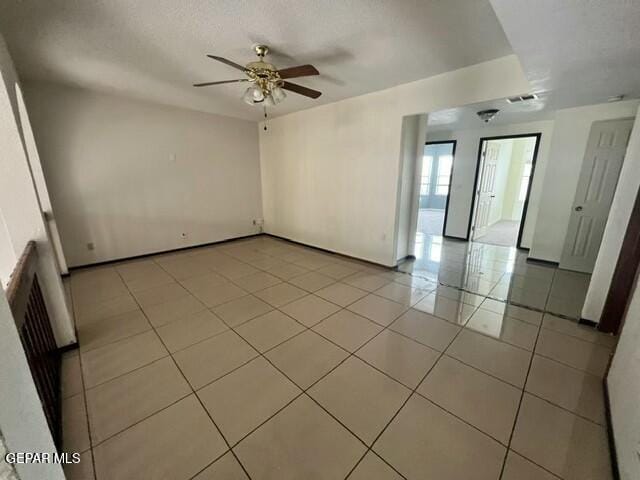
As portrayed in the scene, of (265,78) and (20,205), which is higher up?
(265,78)

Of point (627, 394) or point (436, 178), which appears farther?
point (436, 178)

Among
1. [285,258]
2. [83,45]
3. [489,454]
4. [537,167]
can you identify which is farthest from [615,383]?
[83,45]

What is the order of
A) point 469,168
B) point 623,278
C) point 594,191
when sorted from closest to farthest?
point 623,278 → point 594,191 → point 469,168

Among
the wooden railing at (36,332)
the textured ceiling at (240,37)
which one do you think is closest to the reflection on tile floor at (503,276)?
the textured ceiling at (240,37)

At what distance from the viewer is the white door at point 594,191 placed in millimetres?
3230

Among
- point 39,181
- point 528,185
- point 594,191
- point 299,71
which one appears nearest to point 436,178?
point 528,185

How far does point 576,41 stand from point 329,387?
2.69 metres

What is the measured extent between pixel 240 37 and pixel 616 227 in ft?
11.8

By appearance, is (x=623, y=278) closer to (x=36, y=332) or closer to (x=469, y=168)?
(x=469, y=168)

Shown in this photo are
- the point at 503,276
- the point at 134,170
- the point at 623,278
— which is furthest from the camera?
the point at 134,170

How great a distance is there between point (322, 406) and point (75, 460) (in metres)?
1.26

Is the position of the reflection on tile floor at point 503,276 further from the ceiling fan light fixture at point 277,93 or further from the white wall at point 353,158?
the ceiling fan light fixture at point 277,93

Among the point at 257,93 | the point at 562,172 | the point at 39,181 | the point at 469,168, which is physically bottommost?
the point at 39,181

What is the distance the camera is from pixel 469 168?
17.1ft
